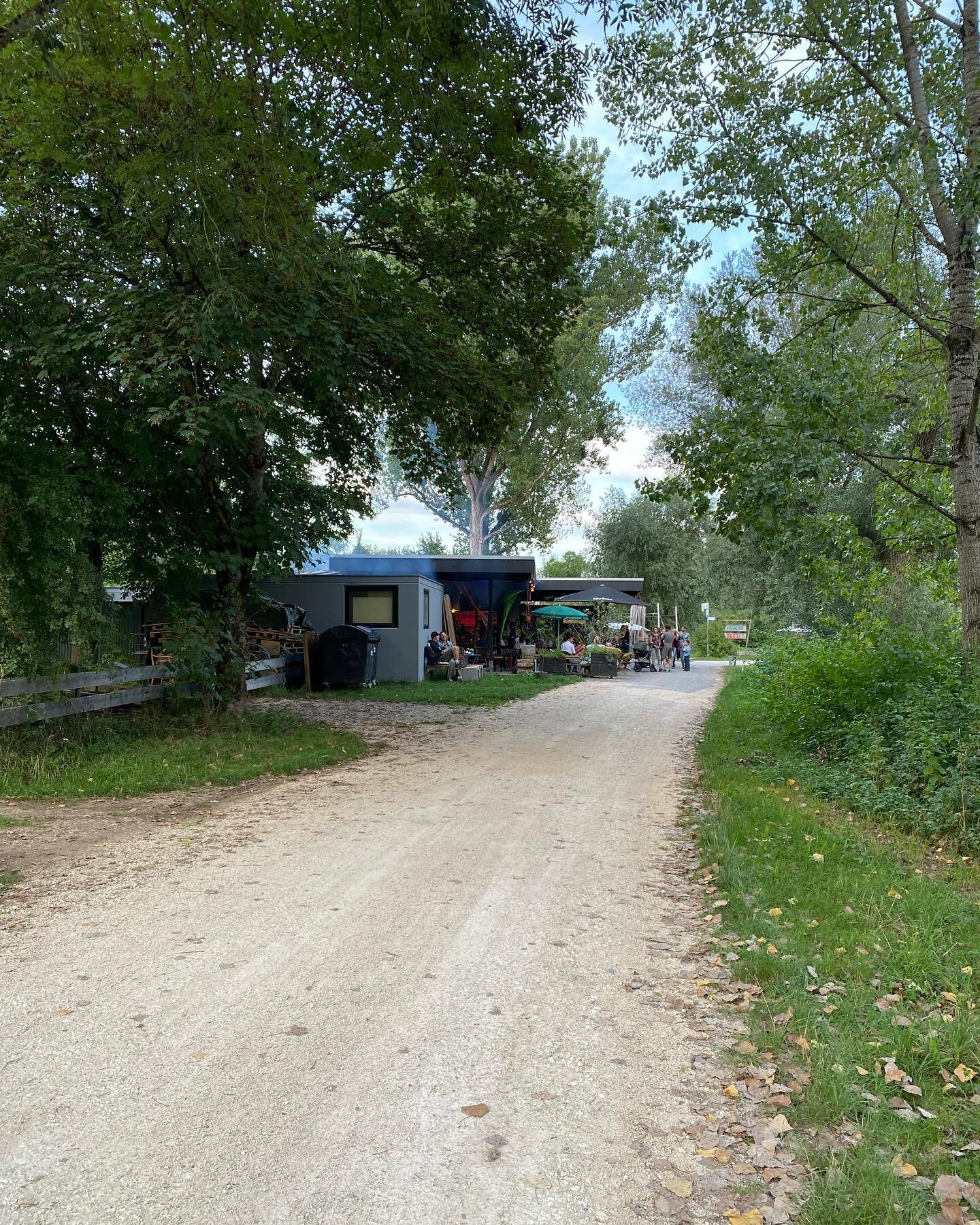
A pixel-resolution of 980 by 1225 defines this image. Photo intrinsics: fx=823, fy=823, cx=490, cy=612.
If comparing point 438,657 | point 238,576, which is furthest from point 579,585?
point 238,576

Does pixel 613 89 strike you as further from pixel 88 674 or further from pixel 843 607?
pixel 843 607

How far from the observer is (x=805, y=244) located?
33.6 ft

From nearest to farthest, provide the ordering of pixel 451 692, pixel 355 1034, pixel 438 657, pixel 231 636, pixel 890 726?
pixel 355 1034 < pixel 890 726 < pixel 231 636 < pixel 451 692 < pixel 438 657

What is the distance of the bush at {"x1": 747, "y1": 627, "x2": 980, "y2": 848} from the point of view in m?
6.60

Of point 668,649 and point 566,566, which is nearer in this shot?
point 668,649

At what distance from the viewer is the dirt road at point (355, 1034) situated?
→ 7.92ft

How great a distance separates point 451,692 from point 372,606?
349 centimetres

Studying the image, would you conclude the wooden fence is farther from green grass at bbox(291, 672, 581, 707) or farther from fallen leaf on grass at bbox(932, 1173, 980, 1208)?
fallen leaf on grass at bbox(932, 1173, 980, 1208)

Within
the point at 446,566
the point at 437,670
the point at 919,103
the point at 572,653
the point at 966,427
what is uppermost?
the point at 919,103

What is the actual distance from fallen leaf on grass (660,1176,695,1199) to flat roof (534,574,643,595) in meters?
26.2

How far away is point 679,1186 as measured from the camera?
246 cm

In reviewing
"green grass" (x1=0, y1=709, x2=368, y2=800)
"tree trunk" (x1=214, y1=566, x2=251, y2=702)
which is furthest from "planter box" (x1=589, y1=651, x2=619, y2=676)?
"tree trunk" (x1=214, y1=566, x2=251, y2=702)

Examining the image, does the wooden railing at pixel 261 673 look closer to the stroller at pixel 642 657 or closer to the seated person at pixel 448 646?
the seated person at pixel 448 646

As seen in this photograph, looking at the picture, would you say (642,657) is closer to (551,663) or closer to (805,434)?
Answer: (551,663)
